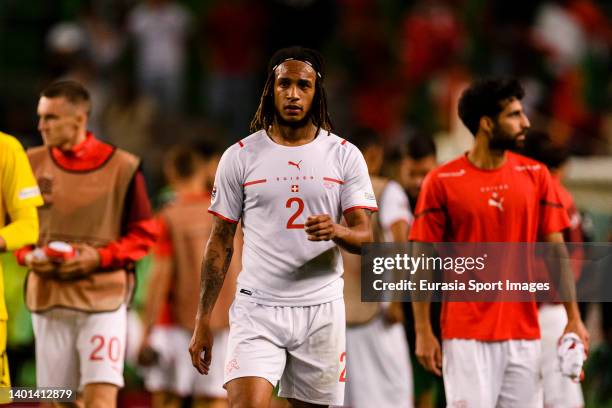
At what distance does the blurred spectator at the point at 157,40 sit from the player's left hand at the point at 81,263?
817 centimetres

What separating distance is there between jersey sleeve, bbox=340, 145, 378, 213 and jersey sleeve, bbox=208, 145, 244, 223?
0.55 m

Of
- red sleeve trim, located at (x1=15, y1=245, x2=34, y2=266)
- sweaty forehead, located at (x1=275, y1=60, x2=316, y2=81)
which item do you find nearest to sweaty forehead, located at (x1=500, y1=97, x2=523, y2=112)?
sweaty forehead, located at (x1=275, y1=60, x2=316, y2=81)

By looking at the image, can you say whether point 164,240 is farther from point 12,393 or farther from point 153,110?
point 153,110

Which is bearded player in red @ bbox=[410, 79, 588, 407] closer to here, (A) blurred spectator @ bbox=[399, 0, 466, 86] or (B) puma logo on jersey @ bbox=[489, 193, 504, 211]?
(B) puma logo on jersey @ bbox=[489, 193, 504, 211]

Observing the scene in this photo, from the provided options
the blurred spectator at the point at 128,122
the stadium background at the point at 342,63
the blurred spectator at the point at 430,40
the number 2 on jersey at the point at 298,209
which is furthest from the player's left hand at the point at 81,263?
the blurred spectator at the point at 430,40

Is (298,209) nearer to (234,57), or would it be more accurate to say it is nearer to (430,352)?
(430,352)

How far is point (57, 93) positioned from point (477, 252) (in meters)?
2.85

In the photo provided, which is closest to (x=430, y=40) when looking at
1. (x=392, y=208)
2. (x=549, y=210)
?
(x=392, y=208)

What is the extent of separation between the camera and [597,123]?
1609 centimetres

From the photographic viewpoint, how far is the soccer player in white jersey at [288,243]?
6.71m

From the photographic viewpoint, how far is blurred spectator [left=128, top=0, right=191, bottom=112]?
52.5 feet

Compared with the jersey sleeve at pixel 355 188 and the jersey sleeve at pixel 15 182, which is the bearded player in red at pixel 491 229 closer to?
the jersey sleeve at pixel 355 188

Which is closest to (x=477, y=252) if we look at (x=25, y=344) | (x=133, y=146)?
(x=25, y=344)

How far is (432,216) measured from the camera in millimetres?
7535
